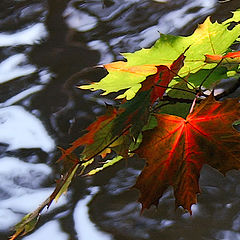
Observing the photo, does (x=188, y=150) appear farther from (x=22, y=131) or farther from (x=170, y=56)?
(x=22, y=131)

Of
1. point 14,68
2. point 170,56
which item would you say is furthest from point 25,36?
point 170,56

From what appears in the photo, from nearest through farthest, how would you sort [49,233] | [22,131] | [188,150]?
[188,150] → [49,233] → [22,131]

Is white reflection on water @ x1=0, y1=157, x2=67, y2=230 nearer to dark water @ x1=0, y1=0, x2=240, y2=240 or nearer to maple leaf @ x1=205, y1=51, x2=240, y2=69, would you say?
dark water @ x1=0, y1=0, x2=240, y2=240

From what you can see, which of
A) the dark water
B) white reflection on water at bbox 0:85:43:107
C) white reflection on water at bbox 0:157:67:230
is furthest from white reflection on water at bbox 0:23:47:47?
white reflection on water at bbox 0:157:67:230

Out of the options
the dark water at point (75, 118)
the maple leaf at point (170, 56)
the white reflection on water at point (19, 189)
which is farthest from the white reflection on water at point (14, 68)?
the maple leaf at point (170, 56)

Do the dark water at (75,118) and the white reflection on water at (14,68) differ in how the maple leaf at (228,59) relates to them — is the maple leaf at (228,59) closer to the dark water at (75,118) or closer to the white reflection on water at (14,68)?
the dark water at (75,118)

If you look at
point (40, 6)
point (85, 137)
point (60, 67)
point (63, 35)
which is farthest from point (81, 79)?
point (85, 137)
